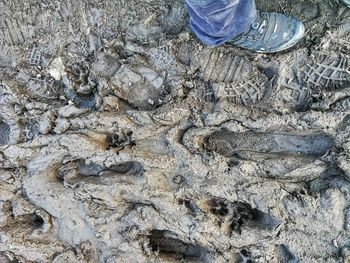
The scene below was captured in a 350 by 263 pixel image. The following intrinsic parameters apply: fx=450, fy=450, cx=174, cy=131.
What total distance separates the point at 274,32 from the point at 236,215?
1.37m

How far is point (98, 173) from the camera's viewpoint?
3.61 meters

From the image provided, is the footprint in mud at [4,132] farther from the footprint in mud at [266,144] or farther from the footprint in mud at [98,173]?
the footprint in mud at [266,144]

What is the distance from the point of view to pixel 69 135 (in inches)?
135

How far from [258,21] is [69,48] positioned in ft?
5.24

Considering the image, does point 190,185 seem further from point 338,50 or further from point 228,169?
point 338,50

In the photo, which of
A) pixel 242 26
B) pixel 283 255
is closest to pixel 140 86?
pixel 242 26

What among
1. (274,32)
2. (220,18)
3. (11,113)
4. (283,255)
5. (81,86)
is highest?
(220,18)

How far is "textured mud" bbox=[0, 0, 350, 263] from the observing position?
10.4ft

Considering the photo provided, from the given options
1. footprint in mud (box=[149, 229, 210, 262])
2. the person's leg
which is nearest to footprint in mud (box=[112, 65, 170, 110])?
the person's leg

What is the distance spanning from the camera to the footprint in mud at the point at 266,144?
3.19 meters

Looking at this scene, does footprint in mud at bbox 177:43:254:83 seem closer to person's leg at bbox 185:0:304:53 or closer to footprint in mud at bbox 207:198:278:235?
person's leg at bbox 185:0:304:53

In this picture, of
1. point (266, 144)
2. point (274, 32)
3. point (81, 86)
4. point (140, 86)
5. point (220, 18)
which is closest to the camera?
point (220, 18)

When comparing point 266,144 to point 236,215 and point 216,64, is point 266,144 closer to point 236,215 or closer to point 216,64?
point 236,215

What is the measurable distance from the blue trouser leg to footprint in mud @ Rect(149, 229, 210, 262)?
1586 millimetres
